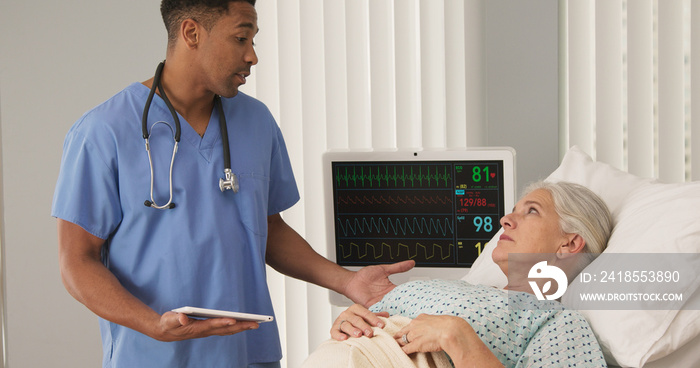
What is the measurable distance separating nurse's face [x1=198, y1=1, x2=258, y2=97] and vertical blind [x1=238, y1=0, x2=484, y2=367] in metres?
0.96

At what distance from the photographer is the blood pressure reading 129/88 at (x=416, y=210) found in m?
2.10

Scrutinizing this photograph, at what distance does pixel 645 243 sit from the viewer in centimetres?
154

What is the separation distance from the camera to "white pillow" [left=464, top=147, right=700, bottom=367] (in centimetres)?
142

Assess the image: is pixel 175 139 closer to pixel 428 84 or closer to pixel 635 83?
pixel 428 84

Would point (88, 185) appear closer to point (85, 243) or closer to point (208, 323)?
point (85, 243)

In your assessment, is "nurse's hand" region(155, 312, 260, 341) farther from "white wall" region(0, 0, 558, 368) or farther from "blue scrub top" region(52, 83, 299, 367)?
"white wall" region(0, 0, 558, 368)

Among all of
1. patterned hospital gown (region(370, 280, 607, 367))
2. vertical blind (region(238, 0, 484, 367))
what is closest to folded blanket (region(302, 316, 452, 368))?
patterned hospital gown (region(370, 280, 607, 367))

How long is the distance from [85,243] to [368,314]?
66cm

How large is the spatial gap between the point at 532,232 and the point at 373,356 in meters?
0.55

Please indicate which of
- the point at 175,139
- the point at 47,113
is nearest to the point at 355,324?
the point at 175,139

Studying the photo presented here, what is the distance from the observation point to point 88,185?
5.32 ft

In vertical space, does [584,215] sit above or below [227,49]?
below

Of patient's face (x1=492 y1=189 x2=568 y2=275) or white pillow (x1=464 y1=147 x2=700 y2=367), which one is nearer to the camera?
white pillow (x1=464 y1=147 x2=700 y2=367)

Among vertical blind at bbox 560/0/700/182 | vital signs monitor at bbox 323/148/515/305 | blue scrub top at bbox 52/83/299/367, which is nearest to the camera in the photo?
blue scrub top at bbox 52/83/299/367
